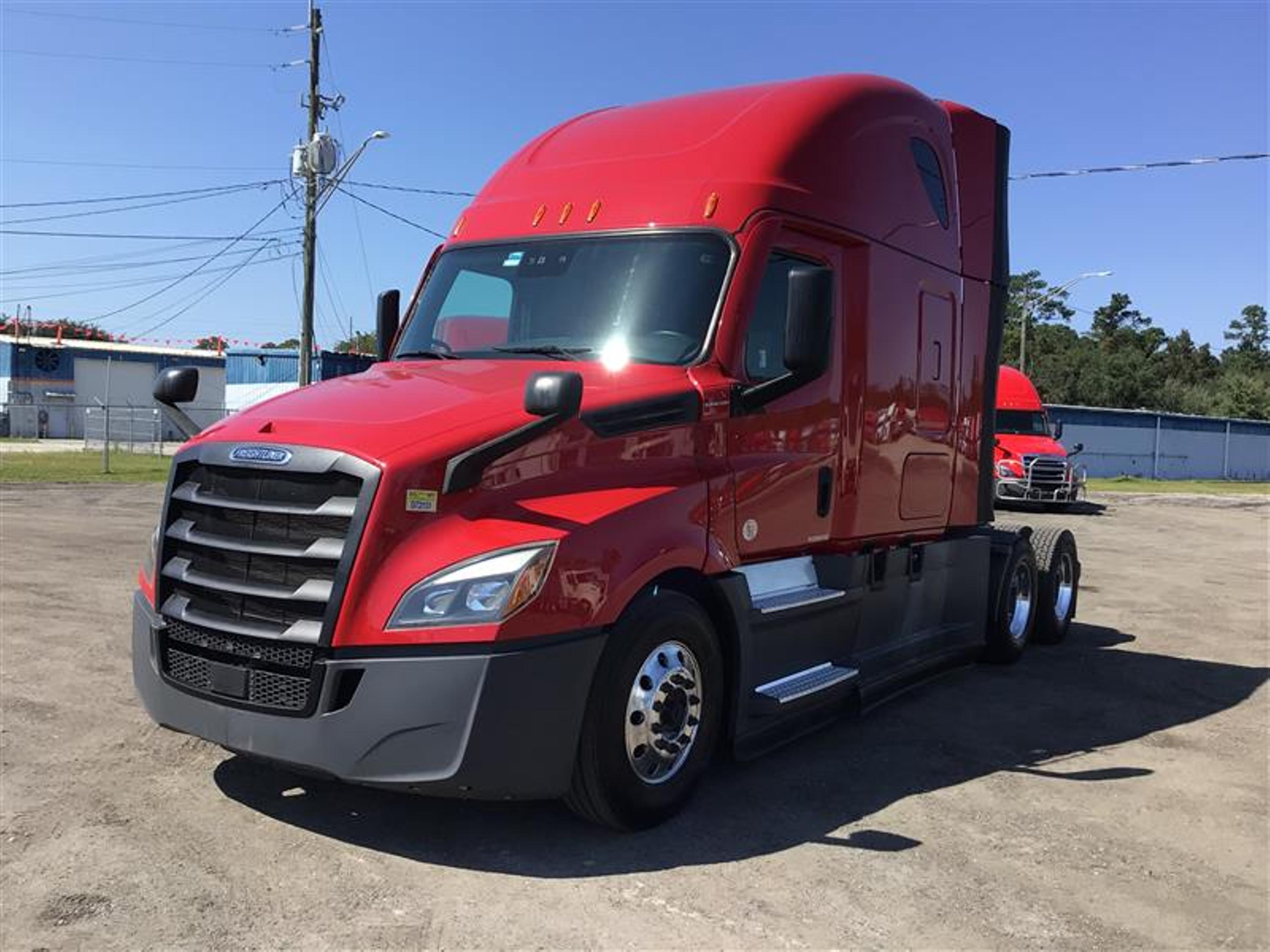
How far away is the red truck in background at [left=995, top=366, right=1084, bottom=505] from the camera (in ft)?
75.8

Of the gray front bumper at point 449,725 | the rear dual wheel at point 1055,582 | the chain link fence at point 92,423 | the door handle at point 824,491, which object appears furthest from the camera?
the chain link fence at point 92,423

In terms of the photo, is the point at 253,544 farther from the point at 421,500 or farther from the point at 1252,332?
the point at 1252,332

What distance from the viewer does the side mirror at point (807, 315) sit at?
15.6 feet

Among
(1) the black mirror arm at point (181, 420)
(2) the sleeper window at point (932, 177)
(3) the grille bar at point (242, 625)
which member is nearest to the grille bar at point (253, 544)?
(3) the grille bar at point (242, 625)

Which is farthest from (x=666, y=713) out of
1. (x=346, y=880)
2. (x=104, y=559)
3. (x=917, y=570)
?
(x=104, y=559)

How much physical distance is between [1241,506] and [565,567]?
31377 mm

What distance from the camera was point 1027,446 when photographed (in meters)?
23.4

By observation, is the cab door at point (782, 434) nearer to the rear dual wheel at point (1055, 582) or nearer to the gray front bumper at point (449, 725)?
the gray front bumper at point (449, 725)

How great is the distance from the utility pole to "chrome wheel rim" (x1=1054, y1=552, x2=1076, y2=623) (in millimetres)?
22099

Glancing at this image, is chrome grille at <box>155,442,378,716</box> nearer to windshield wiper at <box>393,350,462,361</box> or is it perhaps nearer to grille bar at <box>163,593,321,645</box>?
grille bar at <box>163,593,321,645</box>

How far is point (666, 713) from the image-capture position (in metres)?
4.46

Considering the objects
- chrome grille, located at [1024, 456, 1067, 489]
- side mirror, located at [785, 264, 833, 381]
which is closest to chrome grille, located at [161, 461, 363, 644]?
side mirror, located at [785, 264, 833, 381]

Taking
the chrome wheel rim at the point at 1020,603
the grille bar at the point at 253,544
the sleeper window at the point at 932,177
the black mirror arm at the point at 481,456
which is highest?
the sleeper window at the point at 932,177

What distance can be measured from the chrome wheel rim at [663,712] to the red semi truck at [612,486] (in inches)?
0.6
